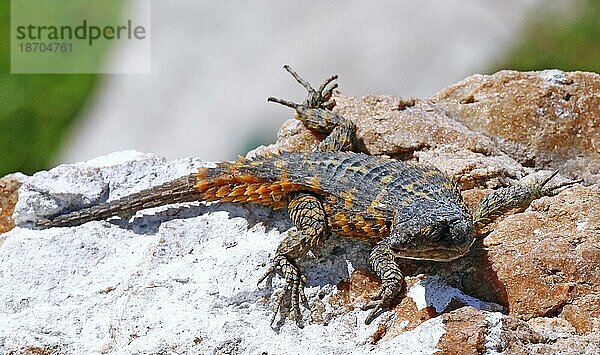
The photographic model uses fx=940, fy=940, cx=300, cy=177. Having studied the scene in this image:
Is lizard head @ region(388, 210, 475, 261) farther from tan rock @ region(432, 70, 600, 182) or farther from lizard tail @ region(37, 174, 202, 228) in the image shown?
lizard tail @ region(37, 174, 202, 228)

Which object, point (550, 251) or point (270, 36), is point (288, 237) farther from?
point (270, 36)

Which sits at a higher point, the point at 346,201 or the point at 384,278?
the point at 346,201

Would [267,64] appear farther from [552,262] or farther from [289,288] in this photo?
[552,262]

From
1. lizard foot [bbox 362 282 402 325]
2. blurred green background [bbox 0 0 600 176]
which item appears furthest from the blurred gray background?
lizard foot [bbox 362 282 402 325]

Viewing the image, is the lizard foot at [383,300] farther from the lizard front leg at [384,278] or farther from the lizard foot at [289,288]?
the lizard foot at [289,288]

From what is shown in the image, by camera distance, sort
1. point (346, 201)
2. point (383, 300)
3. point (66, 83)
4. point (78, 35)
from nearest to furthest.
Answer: point (383, 300) < point (346, 201) < point (66, 83) < point (78, 35)

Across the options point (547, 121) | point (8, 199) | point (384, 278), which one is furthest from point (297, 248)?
point (8, 199)

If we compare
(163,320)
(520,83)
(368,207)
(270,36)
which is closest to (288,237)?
(368,207)

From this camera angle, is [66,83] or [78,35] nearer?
[66,83]
